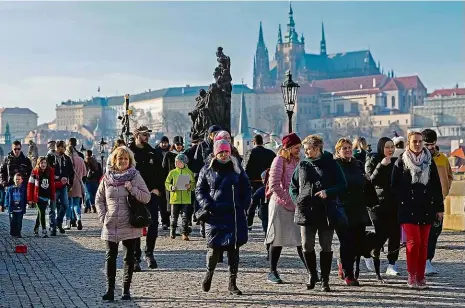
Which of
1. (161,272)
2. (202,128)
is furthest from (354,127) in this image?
(161,272)

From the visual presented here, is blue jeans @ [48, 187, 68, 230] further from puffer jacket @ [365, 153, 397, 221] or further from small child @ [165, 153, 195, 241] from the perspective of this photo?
puffer jacket @ [365, 153, 397, 221]

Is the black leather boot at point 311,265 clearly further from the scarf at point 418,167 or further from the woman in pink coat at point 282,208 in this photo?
the scarf at point 418,167

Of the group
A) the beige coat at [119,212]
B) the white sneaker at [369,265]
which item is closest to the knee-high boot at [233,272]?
the beige coat at [119,212]

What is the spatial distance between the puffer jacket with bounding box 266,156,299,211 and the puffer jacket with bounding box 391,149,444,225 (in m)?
0.97

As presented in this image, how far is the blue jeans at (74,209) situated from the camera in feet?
58.1

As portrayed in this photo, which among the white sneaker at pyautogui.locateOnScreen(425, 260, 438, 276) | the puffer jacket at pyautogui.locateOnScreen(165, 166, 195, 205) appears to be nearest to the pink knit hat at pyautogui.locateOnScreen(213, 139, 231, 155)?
the white sneaker at pyautogui.locateOnScreen(425, 260, 438, 276)

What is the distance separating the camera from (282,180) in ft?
32.4

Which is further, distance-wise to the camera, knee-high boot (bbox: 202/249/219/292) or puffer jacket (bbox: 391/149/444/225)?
puffer jacket (bbox: 391/149/444/225)

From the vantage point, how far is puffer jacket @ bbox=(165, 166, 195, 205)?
49.3ft

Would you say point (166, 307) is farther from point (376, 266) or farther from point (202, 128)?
point (202, 128)

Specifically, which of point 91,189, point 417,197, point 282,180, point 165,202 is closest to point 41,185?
point 165,202

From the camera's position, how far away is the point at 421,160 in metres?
9.59

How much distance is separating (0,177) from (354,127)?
166006 mm

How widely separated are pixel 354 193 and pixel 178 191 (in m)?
5.61
